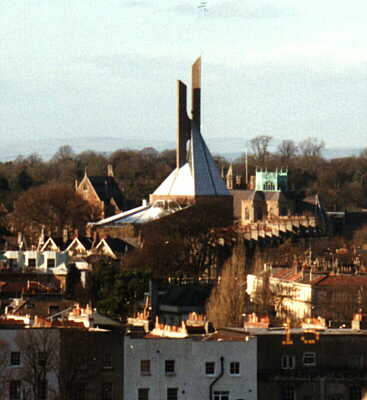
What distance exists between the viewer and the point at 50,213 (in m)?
114

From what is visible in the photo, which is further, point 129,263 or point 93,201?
point 93,201

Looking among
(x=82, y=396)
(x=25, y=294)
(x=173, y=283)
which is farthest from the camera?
(x=173, y=283)

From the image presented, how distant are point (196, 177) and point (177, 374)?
69.3 metres

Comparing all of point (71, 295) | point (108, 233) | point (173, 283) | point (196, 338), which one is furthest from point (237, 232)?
point (196, 338)

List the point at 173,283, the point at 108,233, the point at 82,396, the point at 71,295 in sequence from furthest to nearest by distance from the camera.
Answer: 1. the point at 108,233
2. the point at 173,283
3. the point at 71,295
4. the point at 82,396

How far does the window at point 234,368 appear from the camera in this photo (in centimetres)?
4484

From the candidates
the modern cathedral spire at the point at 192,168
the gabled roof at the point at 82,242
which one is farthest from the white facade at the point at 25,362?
the modern cathedral spire at the point at 192,168

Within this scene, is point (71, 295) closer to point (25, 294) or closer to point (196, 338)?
point (25, 294)

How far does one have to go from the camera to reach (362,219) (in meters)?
144

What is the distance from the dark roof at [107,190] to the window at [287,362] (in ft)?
300

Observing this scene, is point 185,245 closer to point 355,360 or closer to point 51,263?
point 51,263

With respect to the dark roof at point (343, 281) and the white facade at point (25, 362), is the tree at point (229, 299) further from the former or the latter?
the white facade at point (25, 362)

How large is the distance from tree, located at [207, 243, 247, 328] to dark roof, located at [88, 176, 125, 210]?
57.1m

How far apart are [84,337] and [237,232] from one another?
52678 millimetres
